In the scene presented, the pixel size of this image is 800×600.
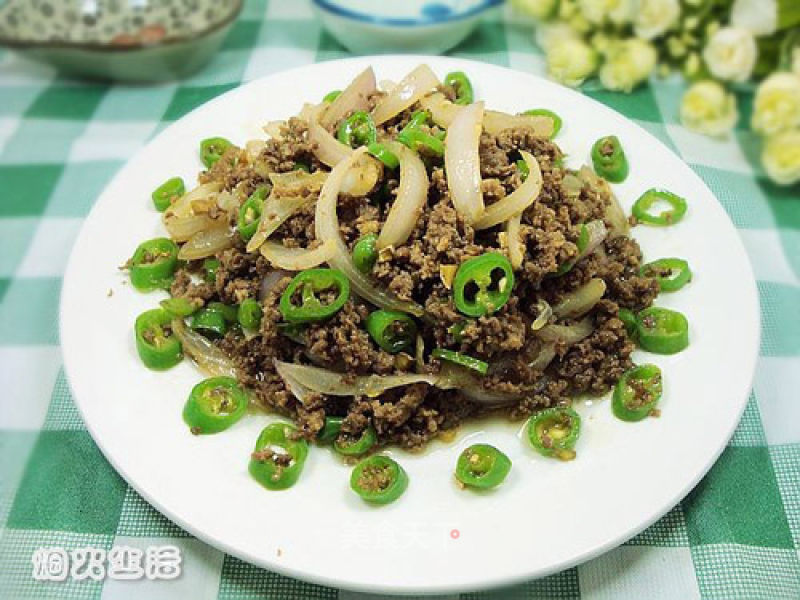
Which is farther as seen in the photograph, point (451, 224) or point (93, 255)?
point (93, 255)

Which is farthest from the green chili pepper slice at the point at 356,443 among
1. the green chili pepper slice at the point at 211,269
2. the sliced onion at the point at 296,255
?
the green chili pepper slice at the point at 211,269

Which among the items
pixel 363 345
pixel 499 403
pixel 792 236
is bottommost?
pixel 792 236

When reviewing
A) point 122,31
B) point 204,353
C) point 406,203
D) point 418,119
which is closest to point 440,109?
point 418,119

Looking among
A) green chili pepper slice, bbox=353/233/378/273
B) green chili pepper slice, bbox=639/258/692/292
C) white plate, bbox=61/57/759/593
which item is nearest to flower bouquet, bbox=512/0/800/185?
white plate, bbox=61/57/759/593

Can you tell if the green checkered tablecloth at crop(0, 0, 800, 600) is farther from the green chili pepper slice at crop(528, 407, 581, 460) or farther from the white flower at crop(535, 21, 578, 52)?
the green chili pepper slice at crop(528, 407, 581, 460)

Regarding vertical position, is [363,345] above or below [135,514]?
above

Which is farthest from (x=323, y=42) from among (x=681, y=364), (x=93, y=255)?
(x=681, y=364)

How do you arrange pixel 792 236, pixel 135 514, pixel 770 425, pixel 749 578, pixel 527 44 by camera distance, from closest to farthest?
pixel 749 578
pixel 135 514
pixel 770 425
pixel 792 236
pixel 527 44

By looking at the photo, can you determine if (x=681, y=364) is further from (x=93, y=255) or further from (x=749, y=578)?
(x=93, y=255)
